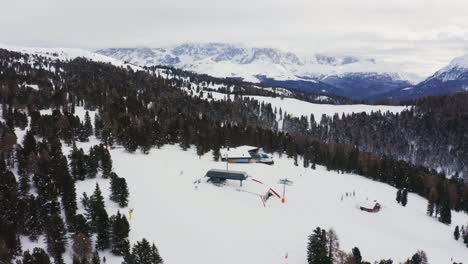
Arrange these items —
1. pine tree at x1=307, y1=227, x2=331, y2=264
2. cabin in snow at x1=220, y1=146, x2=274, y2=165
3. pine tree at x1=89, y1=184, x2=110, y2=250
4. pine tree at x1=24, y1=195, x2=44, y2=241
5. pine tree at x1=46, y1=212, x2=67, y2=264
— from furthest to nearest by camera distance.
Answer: cabin in snow at x1=220, y1=146, x2=274, y2=165 < pine tree at x1=24, y1=195, x2=44, y2=241 < pine tree at x1=89, y1=184, x2=110, y2=250 < pine tree at x1=307, y1=227, x2=331, y2=264 < pine tree at x1=46, y1=212, x2=67, y2=264

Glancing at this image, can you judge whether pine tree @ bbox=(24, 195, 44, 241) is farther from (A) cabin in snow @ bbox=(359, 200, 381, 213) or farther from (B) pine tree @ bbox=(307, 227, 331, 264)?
(A) cabin in snow @ bbox=(359, 200, 381, 213)

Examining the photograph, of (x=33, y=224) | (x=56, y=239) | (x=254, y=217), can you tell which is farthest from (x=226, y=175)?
(x=33, y=224)

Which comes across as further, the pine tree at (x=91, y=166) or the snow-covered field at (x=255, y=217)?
the pine tree at (x=91, y=166)

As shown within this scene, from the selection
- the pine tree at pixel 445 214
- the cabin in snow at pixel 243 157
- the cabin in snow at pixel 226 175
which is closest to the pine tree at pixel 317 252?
the cabin in snow at pixel 226 175

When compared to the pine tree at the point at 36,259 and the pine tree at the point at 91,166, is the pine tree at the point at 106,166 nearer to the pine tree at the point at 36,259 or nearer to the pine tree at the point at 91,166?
the pine tree at the point at 91,166

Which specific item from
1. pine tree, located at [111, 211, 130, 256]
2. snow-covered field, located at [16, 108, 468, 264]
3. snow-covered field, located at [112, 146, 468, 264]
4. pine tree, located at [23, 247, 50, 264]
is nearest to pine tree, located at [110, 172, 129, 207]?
snow-covered field, located at [16, 108, 468, 264]
